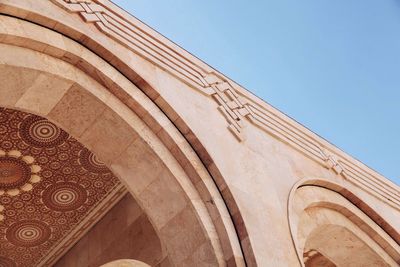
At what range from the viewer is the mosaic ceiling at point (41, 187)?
4641mm

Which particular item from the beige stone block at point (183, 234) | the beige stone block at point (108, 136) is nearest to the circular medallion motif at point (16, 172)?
the beige stone block at point (108, 136)

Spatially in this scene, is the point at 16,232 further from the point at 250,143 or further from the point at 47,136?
the point at 250,143

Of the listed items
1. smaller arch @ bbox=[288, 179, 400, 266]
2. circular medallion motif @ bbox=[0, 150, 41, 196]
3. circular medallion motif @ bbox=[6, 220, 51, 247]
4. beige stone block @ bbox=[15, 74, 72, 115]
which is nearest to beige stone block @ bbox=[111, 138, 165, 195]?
beige stone block @ bbox=[15, 74, 72, 115]

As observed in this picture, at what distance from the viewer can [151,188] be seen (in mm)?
3572

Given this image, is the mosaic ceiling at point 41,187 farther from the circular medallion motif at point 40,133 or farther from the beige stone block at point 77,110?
the beige stone block at point 77,110

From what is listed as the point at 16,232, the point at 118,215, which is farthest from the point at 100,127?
the point at 16,232

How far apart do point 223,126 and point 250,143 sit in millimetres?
316

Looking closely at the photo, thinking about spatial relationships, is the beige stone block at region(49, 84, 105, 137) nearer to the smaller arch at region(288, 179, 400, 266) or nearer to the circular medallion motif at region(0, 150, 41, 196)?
the circular medallion motif at region(0, 150, 41, 196)

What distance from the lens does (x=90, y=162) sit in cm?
495

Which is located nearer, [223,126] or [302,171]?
[223,126]

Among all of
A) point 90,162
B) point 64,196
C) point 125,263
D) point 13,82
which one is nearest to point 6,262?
point 64,196

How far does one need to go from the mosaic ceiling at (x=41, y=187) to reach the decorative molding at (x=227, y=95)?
123cm

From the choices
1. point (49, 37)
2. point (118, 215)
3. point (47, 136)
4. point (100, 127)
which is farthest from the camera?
point (118, 215)

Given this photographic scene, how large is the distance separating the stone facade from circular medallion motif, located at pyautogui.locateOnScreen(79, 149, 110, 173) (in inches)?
0.6
